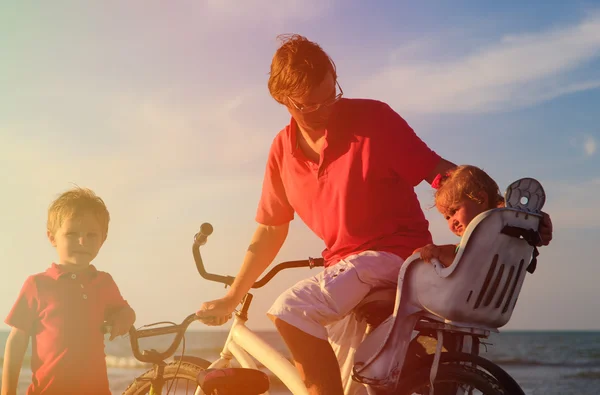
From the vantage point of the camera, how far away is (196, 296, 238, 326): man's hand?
3.73m

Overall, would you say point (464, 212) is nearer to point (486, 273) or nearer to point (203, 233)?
point (486, 273)

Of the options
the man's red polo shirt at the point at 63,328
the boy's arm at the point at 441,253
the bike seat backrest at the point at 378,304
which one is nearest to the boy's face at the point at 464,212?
the boy's arm at the point at 441,253

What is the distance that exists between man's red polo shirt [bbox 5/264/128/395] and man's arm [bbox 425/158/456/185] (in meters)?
1.97

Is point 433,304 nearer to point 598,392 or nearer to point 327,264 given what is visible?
point 327,264

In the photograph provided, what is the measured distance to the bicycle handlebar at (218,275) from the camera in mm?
3674

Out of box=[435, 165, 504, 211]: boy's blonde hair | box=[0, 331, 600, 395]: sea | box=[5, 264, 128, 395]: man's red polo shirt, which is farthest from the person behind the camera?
box=[0, 331, 600, 395]: sea

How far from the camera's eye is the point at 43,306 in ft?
12.7

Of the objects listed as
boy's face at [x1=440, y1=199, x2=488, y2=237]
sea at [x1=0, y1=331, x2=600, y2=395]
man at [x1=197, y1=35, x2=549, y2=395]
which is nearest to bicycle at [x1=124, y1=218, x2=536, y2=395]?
man at [x1=197, y1=35, x2=549, y2=395]

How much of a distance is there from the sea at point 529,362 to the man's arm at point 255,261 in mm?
8152

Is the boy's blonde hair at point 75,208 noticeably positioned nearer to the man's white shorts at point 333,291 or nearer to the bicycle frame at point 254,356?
the bicycle frame at point 254,356

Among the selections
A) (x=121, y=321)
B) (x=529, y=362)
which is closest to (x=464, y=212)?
(x=121, y=321)

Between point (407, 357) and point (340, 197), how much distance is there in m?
0.78

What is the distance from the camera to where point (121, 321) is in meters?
3.57

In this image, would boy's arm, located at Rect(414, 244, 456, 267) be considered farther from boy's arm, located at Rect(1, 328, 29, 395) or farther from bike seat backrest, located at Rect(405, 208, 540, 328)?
boy's arm, located at Rect(1, 328, 29, 395)
